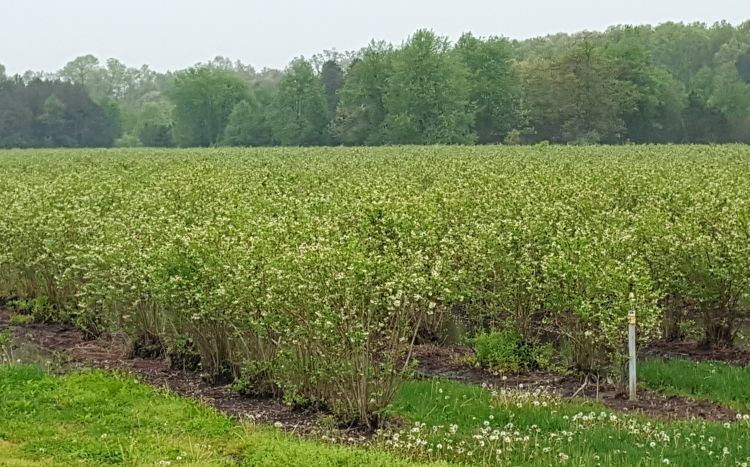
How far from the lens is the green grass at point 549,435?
767 cm

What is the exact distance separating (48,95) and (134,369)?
10953cm

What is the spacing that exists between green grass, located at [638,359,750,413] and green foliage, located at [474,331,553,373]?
4.20 ft

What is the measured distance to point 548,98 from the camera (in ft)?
290

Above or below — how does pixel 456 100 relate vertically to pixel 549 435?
above

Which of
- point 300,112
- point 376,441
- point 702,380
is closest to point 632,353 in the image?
point 702,380

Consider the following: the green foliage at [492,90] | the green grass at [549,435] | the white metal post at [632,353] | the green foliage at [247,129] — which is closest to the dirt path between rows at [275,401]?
the white metal post at [632,353]

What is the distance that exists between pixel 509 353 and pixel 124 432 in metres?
5.28

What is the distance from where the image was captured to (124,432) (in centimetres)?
863

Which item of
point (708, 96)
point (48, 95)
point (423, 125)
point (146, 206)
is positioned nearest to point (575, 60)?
point (423, 125)

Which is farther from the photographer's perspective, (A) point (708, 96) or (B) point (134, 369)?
(A) point (708, 96)

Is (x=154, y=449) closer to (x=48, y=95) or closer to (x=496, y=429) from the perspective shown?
(x=496, y=429)

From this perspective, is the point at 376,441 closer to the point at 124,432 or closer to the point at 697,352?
the point at 124,432

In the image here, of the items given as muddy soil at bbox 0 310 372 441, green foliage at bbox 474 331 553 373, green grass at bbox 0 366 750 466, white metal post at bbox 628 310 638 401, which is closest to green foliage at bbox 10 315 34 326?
muddy soil at bbox 0 310 372 441

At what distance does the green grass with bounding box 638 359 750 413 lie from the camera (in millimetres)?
10320
